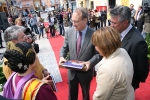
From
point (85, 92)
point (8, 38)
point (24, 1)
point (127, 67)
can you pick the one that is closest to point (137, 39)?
point (127, 67)

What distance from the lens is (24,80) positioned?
1306 mm

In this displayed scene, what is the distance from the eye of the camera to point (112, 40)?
1.44 metres

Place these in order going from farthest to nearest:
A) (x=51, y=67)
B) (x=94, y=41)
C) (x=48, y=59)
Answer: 1. (x=48, y=59)
2. (x=51, y=67)
3. (x=94, y=41)

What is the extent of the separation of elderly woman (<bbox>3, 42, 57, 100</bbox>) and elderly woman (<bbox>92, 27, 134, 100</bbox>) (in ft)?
1.48

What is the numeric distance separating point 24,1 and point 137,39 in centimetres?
6655

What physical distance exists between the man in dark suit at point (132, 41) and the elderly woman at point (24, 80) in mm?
1080

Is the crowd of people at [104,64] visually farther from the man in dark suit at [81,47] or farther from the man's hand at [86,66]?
the man in dark suit at [81,47]

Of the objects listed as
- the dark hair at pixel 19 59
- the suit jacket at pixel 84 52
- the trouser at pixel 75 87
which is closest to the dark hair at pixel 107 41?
the dark hair at pixel 19 59

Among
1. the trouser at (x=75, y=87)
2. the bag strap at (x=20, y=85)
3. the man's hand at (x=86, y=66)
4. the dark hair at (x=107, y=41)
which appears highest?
the dark hair at (x=107, y=41)

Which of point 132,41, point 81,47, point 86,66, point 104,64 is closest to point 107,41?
point 104,64

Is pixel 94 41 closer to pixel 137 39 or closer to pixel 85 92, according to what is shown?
pixel 137 39

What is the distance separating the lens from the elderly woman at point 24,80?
126 cm

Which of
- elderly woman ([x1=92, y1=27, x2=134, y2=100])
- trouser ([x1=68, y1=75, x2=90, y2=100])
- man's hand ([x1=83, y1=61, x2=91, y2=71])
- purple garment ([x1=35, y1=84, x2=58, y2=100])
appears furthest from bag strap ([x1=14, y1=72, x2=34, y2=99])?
trouser ([x1=68, y1=75, x2=90, y2=100])

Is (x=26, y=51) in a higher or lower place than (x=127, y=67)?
higher
